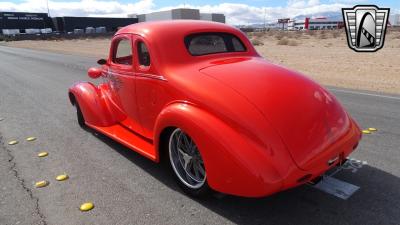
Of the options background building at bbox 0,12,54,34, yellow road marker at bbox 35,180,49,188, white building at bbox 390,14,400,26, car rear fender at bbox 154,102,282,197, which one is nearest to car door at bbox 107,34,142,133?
yellow road marker at bbox 35,180,49,188

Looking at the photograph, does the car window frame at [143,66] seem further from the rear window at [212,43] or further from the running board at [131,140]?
the running board at [131,140]

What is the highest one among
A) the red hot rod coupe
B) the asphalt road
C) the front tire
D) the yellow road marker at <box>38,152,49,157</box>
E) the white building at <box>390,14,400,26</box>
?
the red hot rod coupe

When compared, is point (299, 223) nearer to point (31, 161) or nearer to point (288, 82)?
point (288, 82)

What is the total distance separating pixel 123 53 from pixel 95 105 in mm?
902

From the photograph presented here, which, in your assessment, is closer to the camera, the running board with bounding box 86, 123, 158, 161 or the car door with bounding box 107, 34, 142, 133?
the running board with bounding box 86, 123, 158, 161

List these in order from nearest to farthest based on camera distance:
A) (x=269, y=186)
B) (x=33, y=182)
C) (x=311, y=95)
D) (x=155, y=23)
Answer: (x=269, y=186), (x=311, y=95), (x=33, y=182), (x=155, y=23)

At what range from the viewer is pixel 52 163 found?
4945 millimetres

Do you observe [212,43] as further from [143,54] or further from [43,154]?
[43,154]

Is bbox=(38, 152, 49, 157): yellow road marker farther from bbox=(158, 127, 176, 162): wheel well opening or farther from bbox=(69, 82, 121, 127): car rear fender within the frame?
bbox=(158, 127, 176, 162): wheel well opening

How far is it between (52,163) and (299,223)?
322 centimetres

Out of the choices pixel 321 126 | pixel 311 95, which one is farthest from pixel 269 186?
pixel 311 95

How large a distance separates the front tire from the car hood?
704mm

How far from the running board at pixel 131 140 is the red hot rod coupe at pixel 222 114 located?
13mm

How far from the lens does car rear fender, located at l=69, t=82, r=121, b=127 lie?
543 centimetres
